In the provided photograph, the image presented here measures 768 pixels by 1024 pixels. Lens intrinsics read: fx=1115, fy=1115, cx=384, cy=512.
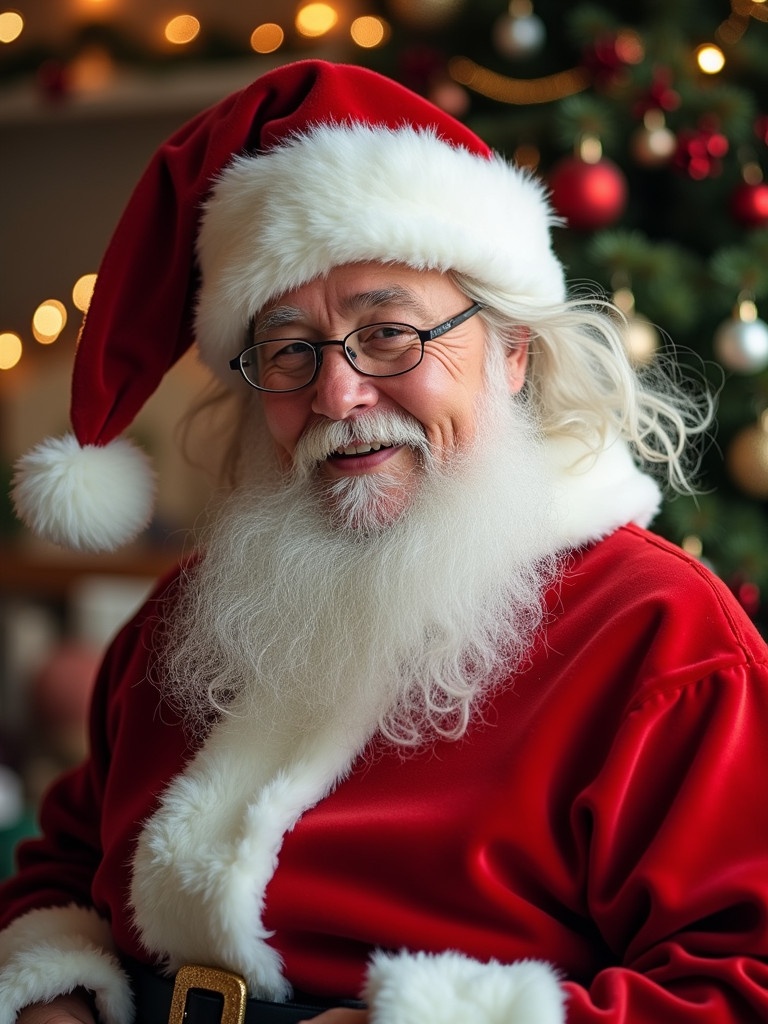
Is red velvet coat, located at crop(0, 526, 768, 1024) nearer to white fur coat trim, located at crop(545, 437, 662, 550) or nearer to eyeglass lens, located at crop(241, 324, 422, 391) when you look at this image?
white fur coat trim, located at crop(545, 437, 662, 550)

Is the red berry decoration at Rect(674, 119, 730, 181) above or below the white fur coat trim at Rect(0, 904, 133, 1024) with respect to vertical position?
above

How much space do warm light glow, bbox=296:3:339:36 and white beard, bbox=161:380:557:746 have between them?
3.01 meters

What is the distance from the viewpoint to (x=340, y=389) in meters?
1.54

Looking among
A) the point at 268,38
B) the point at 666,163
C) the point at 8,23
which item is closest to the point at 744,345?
the point at 666,163

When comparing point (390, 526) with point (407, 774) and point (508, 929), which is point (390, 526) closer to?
point (407, 774)

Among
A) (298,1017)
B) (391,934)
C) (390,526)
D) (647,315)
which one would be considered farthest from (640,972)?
(647,315)

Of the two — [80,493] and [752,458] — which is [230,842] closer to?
[80,493]

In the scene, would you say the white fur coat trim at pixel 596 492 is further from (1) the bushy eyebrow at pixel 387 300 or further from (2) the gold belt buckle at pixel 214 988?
(2) the gold belt buckle at pixel 214 988

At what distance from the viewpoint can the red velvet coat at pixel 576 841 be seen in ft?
3.98

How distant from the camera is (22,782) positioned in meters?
4.47

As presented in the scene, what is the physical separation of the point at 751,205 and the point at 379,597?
4.54 ft

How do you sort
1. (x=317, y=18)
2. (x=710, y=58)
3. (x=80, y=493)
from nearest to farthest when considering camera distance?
(x=80, y=493), (x=710, y=58), (x=317, y=18)

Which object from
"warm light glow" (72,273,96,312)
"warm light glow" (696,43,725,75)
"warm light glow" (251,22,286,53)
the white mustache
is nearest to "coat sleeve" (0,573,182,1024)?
the white mustache

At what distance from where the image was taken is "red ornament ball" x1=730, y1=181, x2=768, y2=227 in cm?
237
